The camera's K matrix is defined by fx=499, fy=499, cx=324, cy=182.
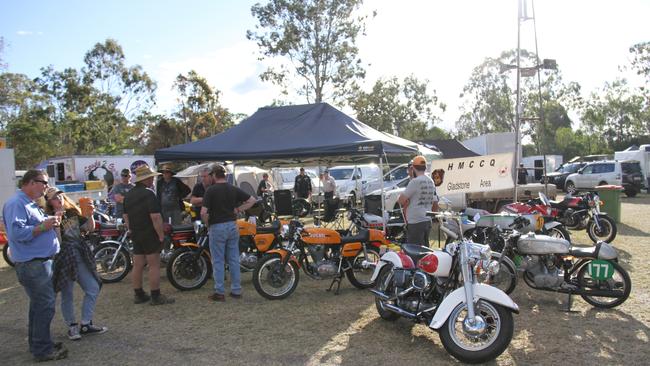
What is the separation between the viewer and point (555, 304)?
18.8 ft

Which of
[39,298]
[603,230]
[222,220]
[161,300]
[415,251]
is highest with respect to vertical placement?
[222,220]

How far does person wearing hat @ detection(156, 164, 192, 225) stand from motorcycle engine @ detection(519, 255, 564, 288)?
18.4 ft

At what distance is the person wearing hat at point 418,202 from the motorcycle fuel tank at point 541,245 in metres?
1.12

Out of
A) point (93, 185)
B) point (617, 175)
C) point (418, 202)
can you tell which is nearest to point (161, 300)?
point (418, 202)

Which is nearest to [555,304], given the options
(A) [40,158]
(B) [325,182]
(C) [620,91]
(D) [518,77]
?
(D) [518,77]

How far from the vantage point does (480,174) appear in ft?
30.8

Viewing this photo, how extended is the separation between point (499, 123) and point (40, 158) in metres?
41.1

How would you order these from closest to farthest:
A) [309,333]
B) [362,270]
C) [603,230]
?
[309,333] → [362,270] → [603,230]

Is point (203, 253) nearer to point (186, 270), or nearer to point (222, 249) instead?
point (186, 270)

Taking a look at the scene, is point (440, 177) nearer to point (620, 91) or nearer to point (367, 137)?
point (367, 137)

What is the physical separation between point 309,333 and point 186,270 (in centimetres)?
256

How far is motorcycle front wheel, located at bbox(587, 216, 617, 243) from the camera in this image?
972cm

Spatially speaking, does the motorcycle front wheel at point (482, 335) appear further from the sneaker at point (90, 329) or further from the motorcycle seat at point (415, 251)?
the sneaker at point (90, 329)

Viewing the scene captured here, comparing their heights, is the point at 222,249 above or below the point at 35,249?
below
